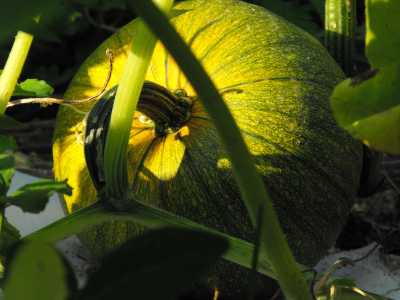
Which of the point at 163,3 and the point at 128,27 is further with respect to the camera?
the point at 128,27

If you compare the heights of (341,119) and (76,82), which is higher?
(76,82)

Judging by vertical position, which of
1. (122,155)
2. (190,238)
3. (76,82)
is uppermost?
(76,82)

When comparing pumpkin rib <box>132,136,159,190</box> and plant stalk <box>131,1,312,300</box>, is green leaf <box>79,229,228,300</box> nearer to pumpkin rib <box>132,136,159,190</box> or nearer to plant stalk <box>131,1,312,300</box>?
plant stalk <box>131,1,312,300</box>

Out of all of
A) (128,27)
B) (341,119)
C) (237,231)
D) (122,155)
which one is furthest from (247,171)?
(128,27)

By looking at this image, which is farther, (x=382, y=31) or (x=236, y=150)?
(x=382, y=31)

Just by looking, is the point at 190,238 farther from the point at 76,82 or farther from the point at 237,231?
the point at 76,82

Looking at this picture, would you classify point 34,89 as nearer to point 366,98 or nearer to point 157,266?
point 366,98

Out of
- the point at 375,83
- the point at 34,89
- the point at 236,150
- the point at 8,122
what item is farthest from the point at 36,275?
the point at 34,89
